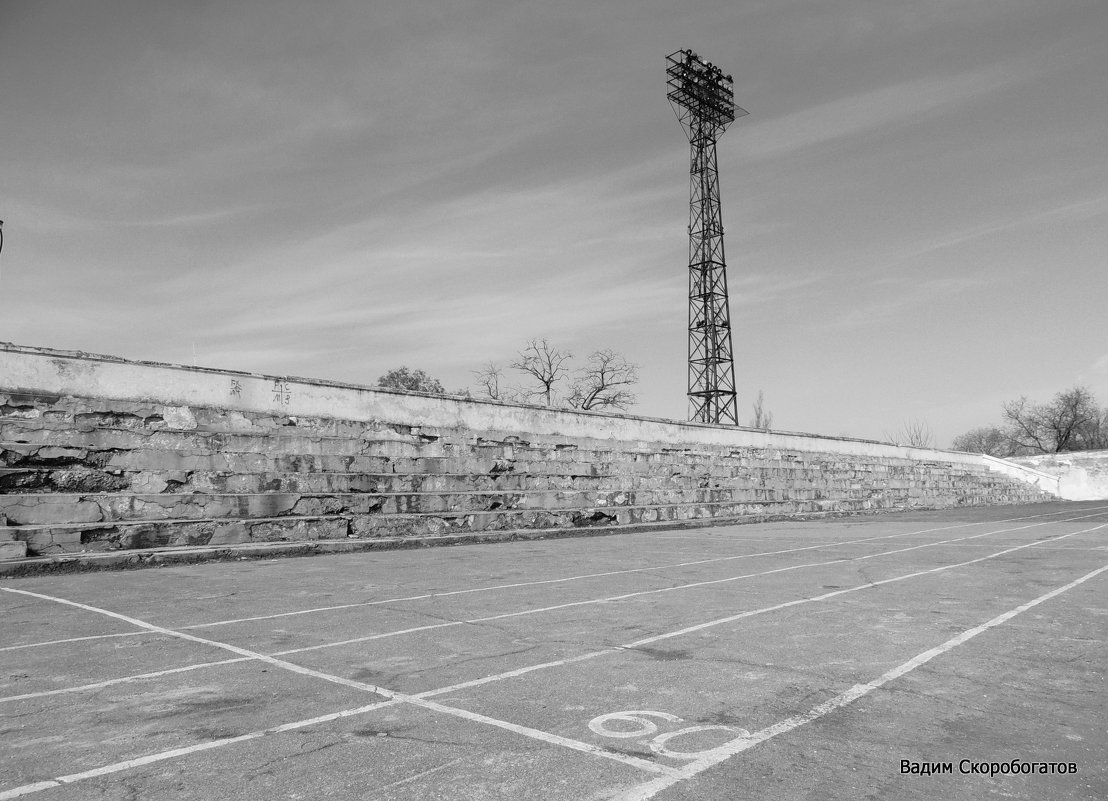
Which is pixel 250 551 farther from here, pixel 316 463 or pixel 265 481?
pixel 316 463

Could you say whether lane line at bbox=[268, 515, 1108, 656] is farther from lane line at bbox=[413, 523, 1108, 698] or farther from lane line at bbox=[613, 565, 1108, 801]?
lane line at bbox=[613, 565, 1108, 801]

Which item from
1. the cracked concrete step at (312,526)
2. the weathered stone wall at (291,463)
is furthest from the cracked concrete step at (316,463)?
the cracked concrete step at (312,526)

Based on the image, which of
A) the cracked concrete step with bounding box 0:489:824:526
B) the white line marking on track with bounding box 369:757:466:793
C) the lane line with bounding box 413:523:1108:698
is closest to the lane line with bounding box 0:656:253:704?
the lane line with bounding box 413:523:1108:698

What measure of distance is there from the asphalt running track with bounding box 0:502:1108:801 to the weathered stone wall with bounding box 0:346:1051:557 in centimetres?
284

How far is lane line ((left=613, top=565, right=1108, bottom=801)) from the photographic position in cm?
284

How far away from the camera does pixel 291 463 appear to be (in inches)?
530

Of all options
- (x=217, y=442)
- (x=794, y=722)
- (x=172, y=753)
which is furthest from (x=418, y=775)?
(x=217, y=442)

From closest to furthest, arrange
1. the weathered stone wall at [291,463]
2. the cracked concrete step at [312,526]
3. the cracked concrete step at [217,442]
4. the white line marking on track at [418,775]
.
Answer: the white line marking on track at [418,775] → the cracked concrete step at [312,526] → the weathered stone wall at [291,463] → the cracked concrete step at [217,442]

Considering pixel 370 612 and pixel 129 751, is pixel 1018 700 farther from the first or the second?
pixel 370 612

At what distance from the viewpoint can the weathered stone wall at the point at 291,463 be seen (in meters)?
10.9

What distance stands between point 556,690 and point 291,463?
1057 cm

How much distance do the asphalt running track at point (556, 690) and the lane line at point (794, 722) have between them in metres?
0.02

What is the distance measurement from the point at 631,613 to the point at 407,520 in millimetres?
8348

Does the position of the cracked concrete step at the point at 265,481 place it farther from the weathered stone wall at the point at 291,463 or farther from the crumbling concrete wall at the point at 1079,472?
the crumbling concrete wall at the point at 1079,472
